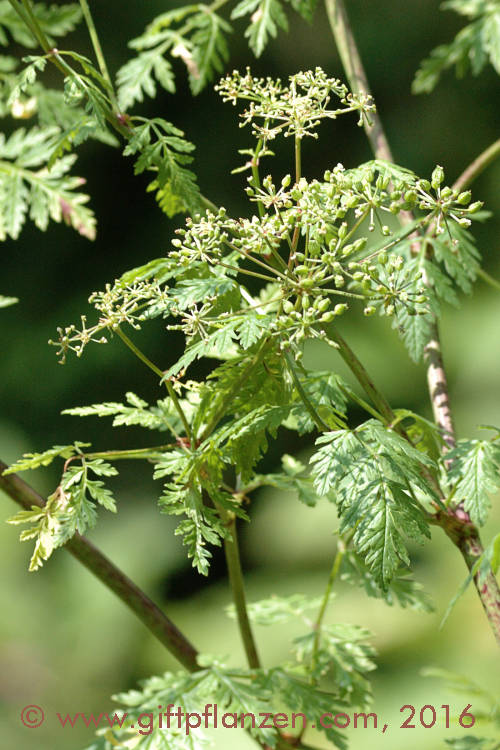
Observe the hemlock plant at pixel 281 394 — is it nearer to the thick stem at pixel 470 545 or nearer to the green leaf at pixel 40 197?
the thick stem at pixel 470 545

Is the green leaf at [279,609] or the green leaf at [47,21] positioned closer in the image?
the green leaf at [279,609]

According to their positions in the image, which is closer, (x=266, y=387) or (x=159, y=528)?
(x=266, y=387)

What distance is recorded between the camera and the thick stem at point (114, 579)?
31.7 inches

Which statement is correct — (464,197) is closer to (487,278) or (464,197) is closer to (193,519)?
(193,519)

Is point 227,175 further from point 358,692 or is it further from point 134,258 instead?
point 358,692

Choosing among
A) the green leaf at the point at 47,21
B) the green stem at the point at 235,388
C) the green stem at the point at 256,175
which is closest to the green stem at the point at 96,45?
the green stem at the point at 256,175

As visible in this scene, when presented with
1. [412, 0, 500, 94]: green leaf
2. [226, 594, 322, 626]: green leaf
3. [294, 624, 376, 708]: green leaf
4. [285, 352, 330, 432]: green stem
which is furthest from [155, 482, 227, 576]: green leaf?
[412, 0, 500, 94]: green leaf

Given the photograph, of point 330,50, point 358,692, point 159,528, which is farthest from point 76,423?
point 358,692

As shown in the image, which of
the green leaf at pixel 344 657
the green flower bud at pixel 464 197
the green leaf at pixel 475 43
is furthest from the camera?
the green leaf at pixel 475 43

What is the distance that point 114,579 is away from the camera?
2.78 ft

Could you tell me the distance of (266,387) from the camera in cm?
72

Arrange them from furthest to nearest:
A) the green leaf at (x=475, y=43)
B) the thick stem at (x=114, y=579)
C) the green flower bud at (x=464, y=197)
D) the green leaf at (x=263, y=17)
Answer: the green leaf at (x=475, y=43)
the green leaf at (x=263, y=17)
the thick stem at (x=114, y=579)
the green flower bud at (x=464, y=197)

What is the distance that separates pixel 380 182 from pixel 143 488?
3.57m

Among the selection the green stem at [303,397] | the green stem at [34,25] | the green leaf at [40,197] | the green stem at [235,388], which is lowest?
the green stem at [303,397]
